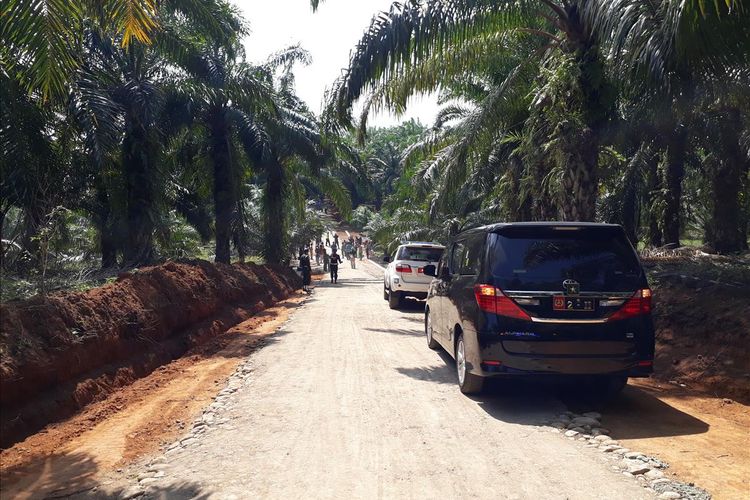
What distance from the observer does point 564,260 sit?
21.1 ft

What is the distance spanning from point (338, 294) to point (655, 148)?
11402 mm

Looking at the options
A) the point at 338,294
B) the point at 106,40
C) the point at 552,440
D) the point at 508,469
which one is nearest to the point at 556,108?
the point at 552,440

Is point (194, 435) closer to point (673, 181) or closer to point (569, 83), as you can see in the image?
point (569, 83)

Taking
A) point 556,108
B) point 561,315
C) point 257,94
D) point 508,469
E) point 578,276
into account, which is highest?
point 257,94

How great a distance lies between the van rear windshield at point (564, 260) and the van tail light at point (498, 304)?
102mm

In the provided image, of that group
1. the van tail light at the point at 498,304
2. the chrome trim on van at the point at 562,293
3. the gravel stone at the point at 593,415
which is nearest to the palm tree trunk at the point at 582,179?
the chrome trim on van at the point at 562,293

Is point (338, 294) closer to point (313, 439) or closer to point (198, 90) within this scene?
point (198, 90)

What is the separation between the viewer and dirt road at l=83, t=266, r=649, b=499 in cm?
450

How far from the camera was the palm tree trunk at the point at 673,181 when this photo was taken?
17609mm

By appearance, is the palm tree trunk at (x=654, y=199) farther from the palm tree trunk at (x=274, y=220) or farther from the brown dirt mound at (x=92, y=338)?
the brown dirt mound at (x=92, y=338)

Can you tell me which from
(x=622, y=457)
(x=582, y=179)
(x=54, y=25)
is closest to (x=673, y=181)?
(x=582, y=179)

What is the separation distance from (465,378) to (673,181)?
15.0m

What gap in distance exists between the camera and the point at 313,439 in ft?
18.3

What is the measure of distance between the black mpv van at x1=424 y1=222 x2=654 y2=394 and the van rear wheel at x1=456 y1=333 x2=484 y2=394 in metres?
0.22
